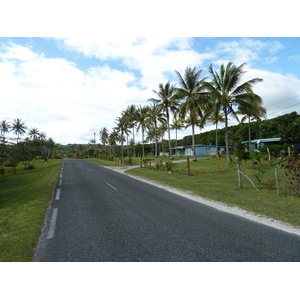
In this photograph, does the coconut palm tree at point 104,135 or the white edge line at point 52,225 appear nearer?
the white edge line at point 52,225

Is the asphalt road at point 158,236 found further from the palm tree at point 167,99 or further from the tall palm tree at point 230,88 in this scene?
the palm tree at point 167,99

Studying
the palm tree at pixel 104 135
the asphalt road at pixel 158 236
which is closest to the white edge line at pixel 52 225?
the asphalt road at pixel 158 236

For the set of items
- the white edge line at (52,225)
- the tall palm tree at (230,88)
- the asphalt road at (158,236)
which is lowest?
the asphalt road at (158,236)

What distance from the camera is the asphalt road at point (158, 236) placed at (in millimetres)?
3406

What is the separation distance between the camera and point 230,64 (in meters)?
21.0

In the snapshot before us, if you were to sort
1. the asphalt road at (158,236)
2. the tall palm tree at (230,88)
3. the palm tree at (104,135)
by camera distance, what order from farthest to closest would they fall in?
the palm tree at (104,135), the tall palm tree at (230,88), the asphalt road at (158,236)

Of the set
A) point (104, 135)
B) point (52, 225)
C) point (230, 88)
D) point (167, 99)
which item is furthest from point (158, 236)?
point (104, 135)

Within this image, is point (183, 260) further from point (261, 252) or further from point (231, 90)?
point (231, 90)

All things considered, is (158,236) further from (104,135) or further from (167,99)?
(104,135)

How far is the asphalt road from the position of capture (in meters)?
3.41

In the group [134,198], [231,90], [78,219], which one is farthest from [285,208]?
[231,90]

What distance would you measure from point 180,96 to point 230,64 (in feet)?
27.5

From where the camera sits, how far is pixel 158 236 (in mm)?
4215

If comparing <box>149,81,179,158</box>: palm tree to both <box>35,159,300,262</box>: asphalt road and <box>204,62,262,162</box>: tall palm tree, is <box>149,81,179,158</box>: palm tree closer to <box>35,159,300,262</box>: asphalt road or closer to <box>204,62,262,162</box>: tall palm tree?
<box>204,62,262,162</box>: tall palm tree
